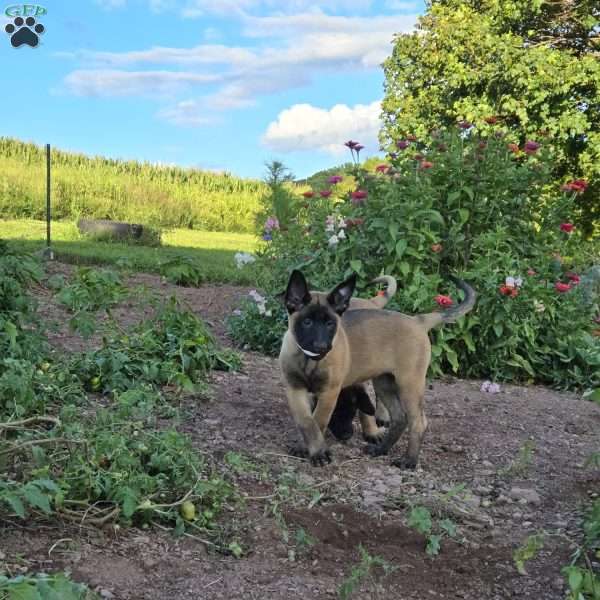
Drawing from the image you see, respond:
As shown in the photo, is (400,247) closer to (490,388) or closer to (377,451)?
(490,388)

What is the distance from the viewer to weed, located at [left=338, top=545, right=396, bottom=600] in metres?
3.12

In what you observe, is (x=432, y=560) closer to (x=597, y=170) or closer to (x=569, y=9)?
(x=597, y=170)

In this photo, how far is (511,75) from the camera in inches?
765

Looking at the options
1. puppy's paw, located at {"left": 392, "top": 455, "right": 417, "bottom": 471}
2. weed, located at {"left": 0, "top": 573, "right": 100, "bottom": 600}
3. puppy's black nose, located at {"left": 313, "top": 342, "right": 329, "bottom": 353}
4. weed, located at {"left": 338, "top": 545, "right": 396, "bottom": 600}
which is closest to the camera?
weed, located at {"left": 0, "top": 573, "right": 100, "bottom": 600}

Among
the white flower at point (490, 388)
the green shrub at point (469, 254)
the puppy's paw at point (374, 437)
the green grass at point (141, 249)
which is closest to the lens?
the puppy's paw at point (374, 437)

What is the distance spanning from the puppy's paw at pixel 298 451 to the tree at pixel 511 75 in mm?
15186

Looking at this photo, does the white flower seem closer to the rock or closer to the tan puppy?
the tan puppy

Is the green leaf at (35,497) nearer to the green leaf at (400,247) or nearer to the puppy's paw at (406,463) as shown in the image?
the puppy's paw at (406,463)

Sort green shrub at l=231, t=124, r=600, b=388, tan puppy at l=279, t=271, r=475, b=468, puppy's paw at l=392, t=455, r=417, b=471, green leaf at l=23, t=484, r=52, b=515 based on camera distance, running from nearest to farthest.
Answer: green leaf at l=23, t=484, r=52, b=515, tan puppy at l=279, t=271, r=475, b=468, puppy's paw at l=392, t=455, r=417, b=471, green shrub at l=231, t=124, r=600, b=388

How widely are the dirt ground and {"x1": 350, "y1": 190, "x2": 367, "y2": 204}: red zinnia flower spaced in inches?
62.9

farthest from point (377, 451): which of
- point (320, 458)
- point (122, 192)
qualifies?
point (122, 192)

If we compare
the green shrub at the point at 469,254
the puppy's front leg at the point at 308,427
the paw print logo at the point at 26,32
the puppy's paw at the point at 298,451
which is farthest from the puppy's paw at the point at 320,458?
the paw print logo at the point at 26,32

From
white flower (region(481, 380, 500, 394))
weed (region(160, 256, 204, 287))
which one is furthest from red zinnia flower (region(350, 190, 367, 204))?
weed (region(160, 256, 204, 287))

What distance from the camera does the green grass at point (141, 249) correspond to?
1138cm
